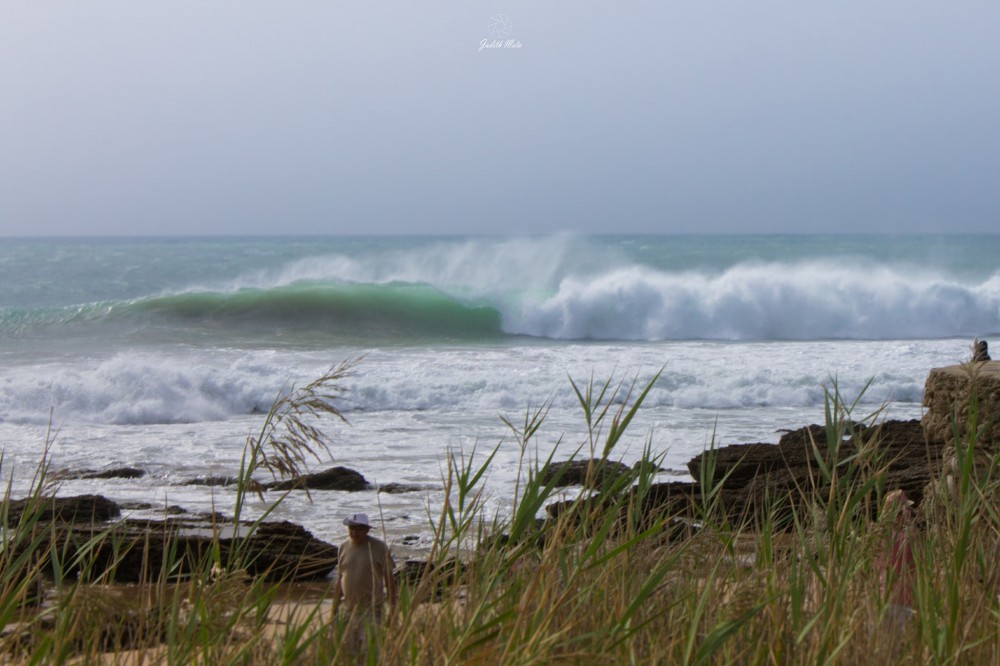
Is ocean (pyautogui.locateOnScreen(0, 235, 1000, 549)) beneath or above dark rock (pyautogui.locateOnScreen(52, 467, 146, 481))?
above

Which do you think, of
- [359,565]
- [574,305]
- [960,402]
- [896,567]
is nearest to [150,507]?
[359,565]

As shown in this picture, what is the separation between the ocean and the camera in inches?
413

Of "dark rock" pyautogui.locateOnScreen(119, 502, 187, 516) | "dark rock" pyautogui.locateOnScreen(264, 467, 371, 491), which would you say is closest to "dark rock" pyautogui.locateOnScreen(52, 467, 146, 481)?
"dark rock" pyautogui.locateOnScreen(119, 502, 187, 516)

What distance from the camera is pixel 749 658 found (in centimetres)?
251

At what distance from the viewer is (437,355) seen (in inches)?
811

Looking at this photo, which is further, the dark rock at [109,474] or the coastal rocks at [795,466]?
the dark rock at [109,474]

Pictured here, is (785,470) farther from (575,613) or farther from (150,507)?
(575,613)

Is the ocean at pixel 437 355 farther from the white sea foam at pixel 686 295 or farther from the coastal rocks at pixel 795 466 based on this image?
the coastal rocks at pixel 795 466

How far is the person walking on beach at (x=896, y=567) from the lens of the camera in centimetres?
272

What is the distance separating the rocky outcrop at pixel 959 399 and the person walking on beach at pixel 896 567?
2.23 meters

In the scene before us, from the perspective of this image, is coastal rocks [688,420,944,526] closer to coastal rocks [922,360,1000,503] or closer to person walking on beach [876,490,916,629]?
coastal rocks [922,360,1000,503]

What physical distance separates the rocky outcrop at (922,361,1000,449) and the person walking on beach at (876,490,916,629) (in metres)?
2.23

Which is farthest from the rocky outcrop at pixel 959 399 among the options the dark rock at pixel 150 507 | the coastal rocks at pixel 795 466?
the dark rock at pixel 150 507

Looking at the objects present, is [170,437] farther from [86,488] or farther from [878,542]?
[878,542]
